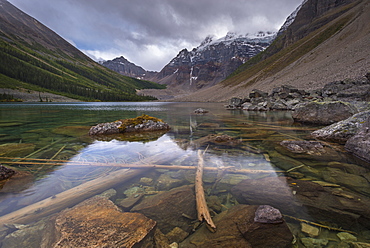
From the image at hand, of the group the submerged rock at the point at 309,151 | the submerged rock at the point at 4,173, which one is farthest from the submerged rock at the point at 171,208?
the submerged rock at the point at 309,151

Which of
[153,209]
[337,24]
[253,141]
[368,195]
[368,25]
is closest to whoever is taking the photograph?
[153,209]

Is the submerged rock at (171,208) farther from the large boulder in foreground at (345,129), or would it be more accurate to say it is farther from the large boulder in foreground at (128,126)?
the large boulder in foreground at (128,126)

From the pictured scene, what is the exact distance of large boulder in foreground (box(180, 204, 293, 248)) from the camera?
2.40m

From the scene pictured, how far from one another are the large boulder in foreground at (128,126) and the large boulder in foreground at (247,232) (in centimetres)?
949

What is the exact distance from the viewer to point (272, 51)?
140625mm

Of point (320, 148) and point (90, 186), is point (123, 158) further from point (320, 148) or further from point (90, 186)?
point (320, 148)

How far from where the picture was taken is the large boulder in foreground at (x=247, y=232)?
2.40 meters

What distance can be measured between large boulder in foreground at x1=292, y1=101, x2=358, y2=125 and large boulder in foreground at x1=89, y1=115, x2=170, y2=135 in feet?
38.5

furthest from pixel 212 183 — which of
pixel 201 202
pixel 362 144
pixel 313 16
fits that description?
pixel 313 16

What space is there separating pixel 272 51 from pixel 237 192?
167 m

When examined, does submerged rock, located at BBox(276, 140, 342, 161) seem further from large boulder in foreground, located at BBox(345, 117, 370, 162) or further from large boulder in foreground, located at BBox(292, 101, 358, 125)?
large boulder in foreground, located at BBox(292, 101, 358, 125)

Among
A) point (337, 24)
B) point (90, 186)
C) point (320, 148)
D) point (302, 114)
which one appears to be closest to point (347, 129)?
point (320, 148)

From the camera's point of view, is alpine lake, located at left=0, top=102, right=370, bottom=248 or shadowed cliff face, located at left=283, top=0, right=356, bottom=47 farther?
shadowed cliff face, located at left=283, top=0, right=356, bottom=47

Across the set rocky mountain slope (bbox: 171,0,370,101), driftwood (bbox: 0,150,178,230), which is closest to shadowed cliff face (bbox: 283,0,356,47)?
rocky mountain slope (bbox: 171,0,370,101)
